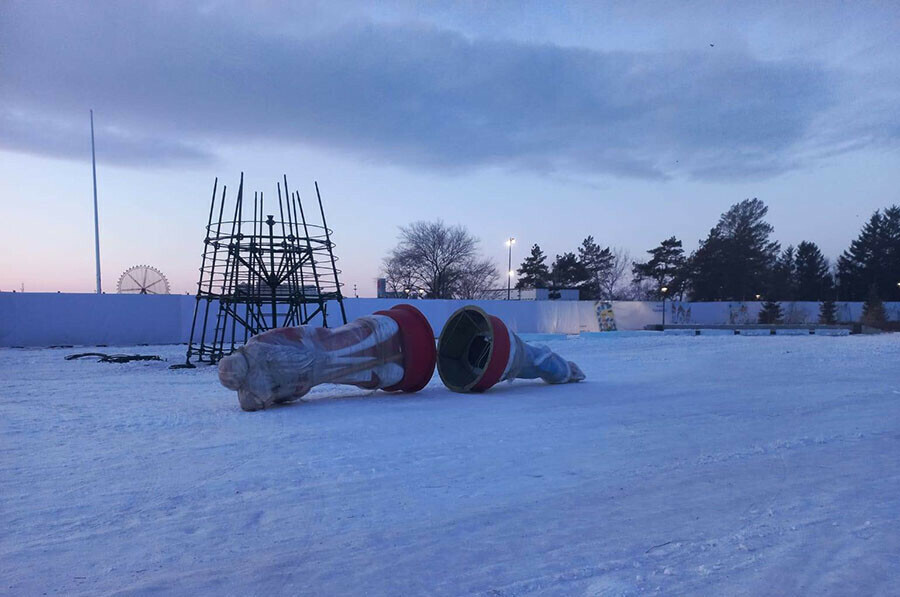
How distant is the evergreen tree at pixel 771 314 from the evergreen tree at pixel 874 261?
2024 cm

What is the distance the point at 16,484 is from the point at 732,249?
2544 inches

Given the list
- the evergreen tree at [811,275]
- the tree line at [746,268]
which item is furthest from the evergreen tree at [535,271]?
the evergreen tree at [811,275]

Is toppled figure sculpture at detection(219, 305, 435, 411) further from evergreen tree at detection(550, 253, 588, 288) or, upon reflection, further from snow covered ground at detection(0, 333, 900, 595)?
evergreen tree at detection(550, 253, 588, 288)

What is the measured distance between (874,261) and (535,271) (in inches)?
1270

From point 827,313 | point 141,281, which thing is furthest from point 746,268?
point 141,281

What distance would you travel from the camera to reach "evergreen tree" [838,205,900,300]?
62688 millimetres

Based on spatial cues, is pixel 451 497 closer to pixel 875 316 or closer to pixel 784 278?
pixel 875 316

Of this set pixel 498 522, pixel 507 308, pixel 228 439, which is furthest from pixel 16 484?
pixel 507 308

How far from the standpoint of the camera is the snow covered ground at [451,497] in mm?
3871

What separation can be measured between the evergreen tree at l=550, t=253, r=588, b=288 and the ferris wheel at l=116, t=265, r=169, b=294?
157 ft

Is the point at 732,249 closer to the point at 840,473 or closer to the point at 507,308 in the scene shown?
the point at 507,308

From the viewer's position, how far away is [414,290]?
207 ft

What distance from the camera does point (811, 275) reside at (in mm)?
69250

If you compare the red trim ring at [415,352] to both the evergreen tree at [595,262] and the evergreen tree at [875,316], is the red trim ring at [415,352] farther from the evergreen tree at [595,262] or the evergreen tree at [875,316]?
the evergreen tree at [595,262]
